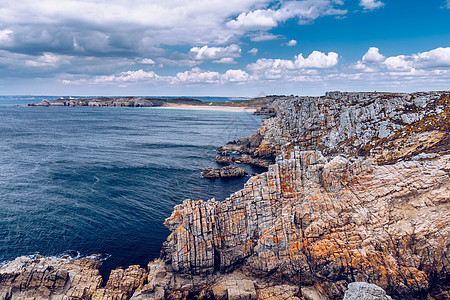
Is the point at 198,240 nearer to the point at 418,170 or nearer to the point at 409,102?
the point at 418,170

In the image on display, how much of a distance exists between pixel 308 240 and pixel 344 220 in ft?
16.5

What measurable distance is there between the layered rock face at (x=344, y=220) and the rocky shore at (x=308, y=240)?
0.38ft

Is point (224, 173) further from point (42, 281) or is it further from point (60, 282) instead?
point (42, 281)

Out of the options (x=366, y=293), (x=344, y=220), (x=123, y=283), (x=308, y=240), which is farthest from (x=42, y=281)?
(x=344, y=220)

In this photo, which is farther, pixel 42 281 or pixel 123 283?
pixel 123 283

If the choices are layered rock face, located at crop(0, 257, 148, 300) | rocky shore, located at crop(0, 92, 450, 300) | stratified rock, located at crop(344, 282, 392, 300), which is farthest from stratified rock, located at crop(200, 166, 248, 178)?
stratified rock, located at crop(344, 282, 392, 300)

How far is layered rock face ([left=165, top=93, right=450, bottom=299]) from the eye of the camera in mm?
29938

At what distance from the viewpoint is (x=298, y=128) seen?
78.6m

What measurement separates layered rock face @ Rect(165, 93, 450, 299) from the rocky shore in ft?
0.38

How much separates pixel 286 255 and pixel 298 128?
50495mm

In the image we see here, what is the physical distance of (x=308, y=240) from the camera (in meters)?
33.9

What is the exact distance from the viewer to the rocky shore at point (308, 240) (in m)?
30.2

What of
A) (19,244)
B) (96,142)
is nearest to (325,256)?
(19,244)

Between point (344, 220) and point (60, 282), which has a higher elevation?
point (344, 220)
